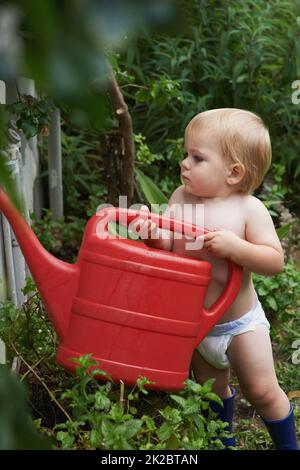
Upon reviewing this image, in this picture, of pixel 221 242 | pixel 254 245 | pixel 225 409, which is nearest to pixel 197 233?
pixel 221 242

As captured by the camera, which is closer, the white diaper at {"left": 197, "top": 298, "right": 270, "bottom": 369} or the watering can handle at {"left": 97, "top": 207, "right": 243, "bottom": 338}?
the watering can handle at {"left": 97, "top": 207, "right": 243, "bottom": 338}

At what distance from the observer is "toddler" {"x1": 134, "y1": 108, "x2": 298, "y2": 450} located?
2283 millimetres

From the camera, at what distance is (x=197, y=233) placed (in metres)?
2.14

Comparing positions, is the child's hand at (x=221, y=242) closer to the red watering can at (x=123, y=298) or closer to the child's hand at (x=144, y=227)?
the red watering can at (x=123, y=298)

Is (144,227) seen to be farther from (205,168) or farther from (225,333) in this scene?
(225,333)

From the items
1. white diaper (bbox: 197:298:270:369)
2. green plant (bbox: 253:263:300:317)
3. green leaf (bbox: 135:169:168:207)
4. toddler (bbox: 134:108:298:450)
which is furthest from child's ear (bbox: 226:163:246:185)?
green leaf (bbox: 135:169:168:207)

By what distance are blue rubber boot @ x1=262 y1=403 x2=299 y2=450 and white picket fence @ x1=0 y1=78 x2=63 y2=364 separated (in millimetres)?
838

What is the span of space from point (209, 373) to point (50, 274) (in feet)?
2.28

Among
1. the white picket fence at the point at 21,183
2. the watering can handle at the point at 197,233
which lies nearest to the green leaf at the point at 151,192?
the white picket fence at the point at 21,183

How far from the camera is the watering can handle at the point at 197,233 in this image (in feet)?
6.89

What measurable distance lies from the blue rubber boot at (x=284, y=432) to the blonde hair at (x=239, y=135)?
2.37ft

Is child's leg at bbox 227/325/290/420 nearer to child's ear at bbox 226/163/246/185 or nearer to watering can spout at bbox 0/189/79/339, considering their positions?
child's ear at bbox 226/163/246/185

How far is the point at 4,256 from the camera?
2.77 m
